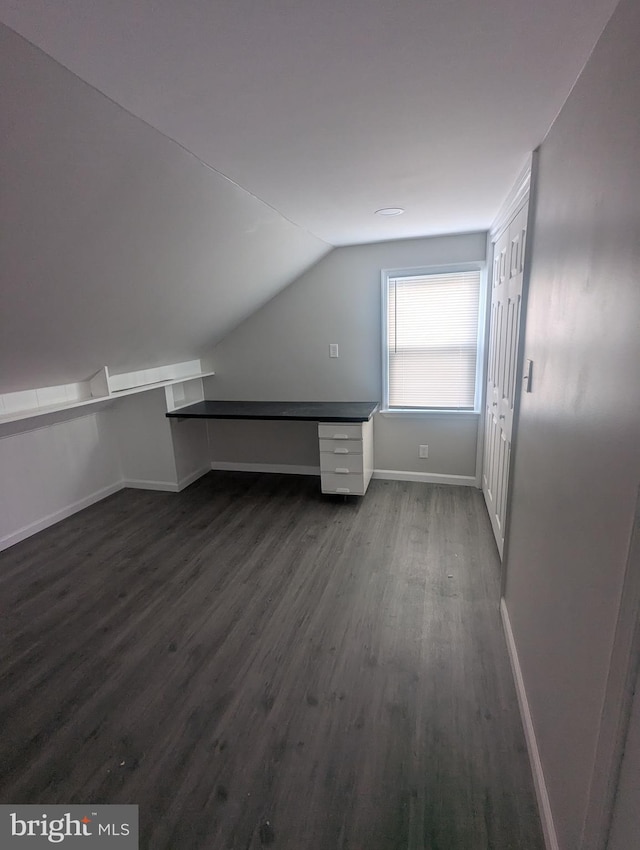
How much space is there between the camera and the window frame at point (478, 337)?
3295 millimetres

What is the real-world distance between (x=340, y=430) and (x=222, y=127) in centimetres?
224

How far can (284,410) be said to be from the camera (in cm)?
360

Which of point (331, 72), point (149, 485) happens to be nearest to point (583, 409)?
point (331, 72)

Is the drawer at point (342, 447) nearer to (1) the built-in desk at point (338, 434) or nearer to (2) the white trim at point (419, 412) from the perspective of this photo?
(1) the built-in desk at point (338, 434)

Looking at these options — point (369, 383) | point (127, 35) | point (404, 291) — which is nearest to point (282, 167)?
point (127, 35)

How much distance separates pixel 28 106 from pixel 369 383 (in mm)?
3003

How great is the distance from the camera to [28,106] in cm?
109

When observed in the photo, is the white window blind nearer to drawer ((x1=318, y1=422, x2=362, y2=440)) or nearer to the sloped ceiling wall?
drawer ((x1=318, y1=422, x2=362, y2=440))

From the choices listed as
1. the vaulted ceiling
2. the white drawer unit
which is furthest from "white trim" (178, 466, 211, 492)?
the vaulted ceiling

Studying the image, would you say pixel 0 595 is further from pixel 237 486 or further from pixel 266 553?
pixel 237 486

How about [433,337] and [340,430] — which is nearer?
[340,430]

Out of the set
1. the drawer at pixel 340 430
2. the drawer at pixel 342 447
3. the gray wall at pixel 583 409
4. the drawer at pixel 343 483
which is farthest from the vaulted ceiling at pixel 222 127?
the drawer at pixel 343 483

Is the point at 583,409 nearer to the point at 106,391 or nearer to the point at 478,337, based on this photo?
the point at 478,337

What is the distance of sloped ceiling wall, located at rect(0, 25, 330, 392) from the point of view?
3.83 feet
